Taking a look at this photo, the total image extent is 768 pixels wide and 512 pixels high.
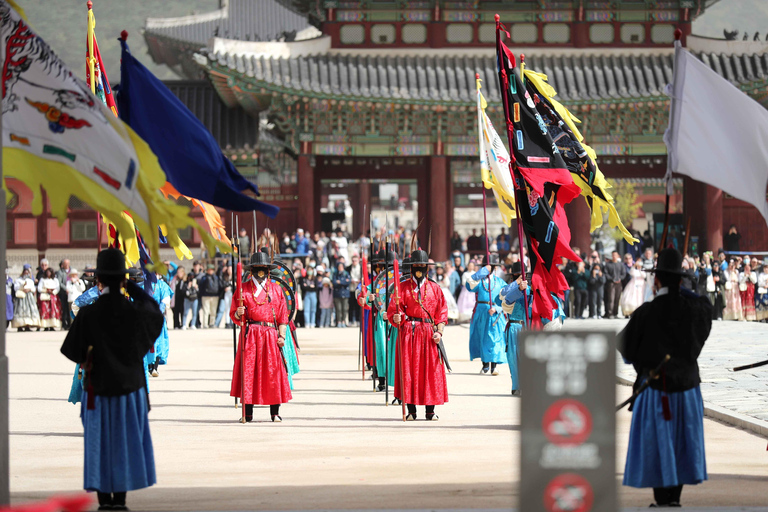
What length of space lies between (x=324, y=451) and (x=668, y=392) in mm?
3273

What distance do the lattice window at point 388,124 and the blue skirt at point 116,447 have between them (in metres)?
21.1

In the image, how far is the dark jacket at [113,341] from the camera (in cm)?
673

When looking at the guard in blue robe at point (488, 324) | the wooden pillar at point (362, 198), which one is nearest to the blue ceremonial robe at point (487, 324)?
the guard in blue robe at point (488, 324)

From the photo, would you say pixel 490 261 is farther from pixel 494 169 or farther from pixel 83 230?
pixel 83 230

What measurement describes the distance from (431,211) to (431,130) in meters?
2.19

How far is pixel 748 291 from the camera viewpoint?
25359 mm

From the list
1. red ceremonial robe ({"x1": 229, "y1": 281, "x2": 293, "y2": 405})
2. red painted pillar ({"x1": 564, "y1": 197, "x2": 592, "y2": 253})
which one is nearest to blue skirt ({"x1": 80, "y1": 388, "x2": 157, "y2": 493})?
red ceremonial robe ({"x1": 229, "y1": 281, "x2": 293, "y2": 405})

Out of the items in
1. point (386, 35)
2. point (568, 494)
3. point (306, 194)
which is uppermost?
point (386, 35)

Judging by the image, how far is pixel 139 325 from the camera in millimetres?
6867

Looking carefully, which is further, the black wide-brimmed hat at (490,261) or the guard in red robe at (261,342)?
the black wide-brimmed hat at (490,261)

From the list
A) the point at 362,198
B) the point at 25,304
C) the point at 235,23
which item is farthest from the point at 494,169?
the point at 235,23

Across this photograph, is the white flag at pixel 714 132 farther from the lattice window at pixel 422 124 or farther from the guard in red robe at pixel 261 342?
the lattice window at pixel 422 124

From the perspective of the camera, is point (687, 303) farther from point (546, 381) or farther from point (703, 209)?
point (703, 209)

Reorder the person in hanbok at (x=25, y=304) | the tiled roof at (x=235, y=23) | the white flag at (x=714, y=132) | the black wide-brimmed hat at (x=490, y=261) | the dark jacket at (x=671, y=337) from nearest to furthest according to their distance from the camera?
1. the dark jacket at (x=671, y=337)
2. the white flag at (x=714, y=132)
3. the black wide-brimmed hat at (x=490, y=261)
4. the person in hanbok at (x=25, y=304)
5. the tiled roof at (x=235, y=23)
